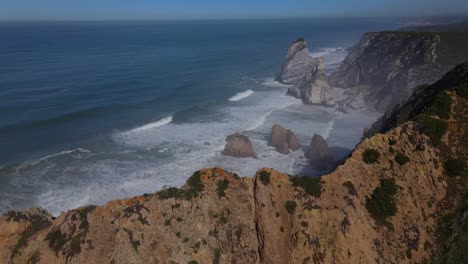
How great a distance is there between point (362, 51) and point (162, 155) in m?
60.3

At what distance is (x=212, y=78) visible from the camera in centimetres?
8950

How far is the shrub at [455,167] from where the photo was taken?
18.9m

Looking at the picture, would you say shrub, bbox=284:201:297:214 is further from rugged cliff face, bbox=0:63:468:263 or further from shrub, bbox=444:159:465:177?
shrub, bbox=444:159:465:177

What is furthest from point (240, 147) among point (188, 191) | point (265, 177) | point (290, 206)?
point (290, 206)

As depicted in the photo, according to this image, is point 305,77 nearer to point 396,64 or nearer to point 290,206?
point 396,64

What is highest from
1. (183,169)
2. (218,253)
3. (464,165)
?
(464,165)

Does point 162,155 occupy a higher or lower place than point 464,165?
lower

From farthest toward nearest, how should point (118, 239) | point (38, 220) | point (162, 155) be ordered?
point (162, 155), point (38, 220), point (118, 239)

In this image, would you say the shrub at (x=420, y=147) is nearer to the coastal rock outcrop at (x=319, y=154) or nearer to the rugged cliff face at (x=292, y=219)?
the rugged cliff face at (x=292, y=219)

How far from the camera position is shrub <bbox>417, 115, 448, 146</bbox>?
65.6ft

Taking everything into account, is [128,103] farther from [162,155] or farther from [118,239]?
[118,239]

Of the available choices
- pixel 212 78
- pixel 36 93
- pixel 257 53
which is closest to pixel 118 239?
pixel 36 93

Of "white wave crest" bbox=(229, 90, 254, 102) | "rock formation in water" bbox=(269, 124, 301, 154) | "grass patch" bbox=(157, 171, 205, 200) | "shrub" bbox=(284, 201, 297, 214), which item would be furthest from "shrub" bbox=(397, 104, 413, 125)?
"white wave crest" bbox=(229, 90, 254, 102)

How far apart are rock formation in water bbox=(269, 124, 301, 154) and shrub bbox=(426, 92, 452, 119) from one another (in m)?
23.1
